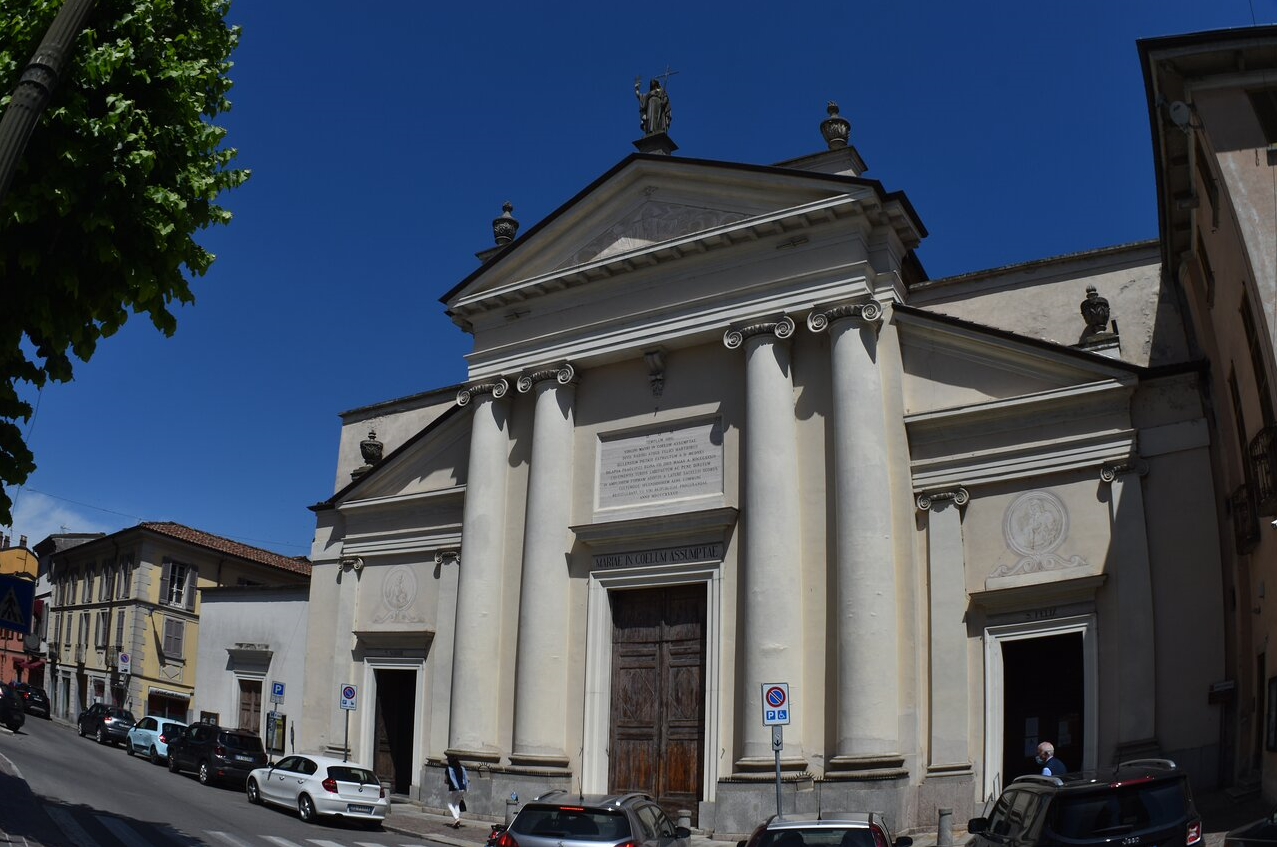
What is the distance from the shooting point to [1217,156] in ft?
44.3

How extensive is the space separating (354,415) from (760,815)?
17044 millimetres

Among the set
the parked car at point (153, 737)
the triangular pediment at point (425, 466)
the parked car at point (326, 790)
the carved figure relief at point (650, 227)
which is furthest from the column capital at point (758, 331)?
the parked car at point (153, 737)

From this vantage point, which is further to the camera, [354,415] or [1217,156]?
[354,415]

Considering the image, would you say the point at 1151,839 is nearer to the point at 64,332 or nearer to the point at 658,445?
the point at 64,332

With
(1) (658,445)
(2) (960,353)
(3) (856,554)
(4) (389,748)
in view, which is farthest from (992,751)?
(4) (389,748)

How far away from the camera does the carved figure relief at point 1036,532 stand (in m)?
19.7

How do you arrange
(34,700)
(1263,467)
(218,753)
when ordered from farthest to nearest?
(34,700), (218,753), (1263,467)

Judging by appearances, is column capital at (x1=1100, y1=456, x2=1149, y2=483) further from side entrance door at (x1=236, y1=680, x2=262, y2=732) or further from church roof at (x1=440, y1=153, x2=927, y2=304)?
side entrance door at (x1=236, y1=680, x2=262, y2=732)

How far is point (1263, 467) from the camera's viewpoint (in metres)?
14.8

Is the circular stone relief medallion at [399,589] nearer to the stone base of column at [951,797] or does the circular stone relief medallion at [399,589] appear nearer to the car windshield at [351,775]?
the car windshield at [351,775]

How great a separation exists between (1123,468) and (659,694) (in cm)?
942

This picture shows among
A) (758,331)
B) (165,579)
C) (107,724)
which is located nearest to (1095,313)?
(758,331)

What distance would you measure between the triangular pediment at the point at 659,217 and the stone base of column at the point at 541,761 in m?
9.75

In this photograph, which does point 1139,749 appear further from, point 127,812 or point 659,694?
point 127,812
